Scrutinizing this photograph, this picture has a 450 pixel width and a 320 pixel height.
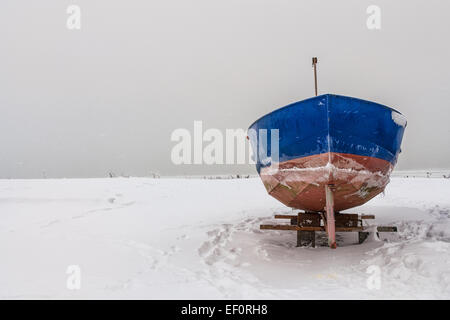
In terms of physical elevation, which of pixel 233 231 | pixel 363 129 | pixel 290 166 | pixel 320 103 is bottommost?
pixel 233 231

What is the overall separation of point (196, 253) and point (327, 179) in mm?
2063

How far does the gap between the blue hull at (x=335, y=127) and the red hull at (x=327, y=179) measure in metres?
0.09

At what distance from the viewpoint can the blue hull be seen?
3859 millimetres

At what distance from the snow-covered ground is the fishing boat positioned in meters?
0.77

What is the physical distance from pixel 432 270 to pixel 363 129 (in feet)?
6.18

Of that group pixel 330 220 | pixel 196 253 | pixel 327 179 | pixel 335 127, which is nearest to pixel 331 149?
pixel 335 127

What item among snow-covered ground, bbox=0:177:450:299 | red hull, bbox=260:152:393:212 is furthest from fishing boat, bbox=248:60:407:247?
snow-covered ground, bbox=0:177:450:299

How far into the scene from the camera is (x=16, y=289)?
2.60 meters

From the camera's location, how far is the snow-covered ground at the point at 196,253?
108 inches

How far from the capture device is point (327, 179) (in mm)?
3928

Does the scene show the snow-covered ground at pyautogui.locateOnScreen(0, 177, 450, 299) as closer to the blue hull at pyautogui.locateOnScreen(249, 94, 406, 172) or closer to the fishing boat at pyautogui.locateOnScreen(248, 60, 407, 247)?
→ the fishing boat at pyautogui.locateOnScreen(248, 60, 407, 247)

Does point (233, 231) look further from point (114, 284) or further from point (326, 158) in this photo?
point (114, 284)

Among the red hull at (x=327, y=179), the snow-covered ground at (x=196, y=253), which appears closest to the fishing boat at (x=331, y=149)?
the red hull at (x=327, y=179)

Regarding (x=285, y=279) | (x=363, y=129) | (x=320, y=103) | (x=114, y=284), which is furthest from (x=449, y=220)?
(x=114, y=284)
